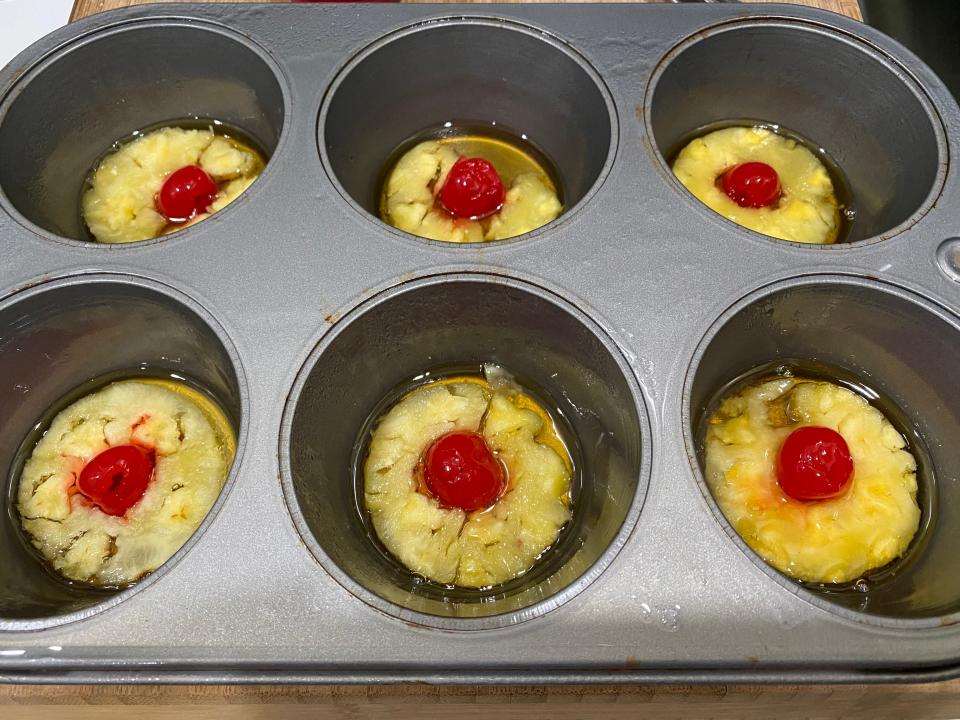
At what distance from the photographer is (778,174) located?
1689 mm

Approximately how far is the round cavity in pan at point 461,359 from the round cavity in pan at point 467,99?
324 millimetres

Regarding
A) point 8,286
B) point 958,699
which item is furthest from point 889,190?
point 8,286

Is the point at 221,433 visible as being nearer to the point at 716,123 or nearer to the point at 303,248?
the point at 303,248

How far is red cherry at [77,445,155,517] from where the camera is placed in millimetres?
1279

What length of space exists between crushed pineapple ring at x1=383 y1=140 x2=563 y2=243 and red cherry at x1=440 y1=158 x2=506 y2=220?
0.02 meters

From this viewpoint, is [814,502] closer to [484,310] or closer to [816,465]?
[816,465]

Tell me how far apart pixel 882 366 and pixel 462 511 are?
91 centimetres

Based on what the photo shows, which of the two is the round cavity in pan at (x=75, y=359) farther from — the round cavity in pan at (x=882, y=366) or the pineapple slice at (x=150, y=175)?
the round cavity in pan at (x=882, y=366)

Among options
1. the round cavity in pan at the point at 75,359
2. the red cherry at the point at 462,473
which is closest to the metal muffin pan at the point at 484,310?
the round cavity in pan at the point at 75,359

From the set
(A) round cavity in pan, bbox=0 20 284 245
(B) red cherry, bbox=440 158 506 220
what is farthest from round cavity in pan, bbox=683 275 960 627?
(A) round cavity in pan, bbox=0 20 284 245

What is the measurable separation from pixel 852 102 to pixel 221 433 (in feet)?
5.28

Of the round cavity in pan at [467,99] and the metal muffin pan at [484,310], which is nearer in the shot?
the metal muffin pan at [484,310]

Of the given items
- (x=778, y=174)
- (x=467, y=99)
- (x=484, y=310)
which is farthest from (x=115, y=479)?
(x=778, y=174)

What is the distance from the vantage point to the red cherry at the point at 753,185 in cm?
157
